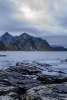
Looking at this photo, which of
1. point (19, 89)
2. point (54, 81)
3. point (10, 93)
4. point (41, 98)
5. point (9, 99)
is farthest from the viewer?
point (54, 81)

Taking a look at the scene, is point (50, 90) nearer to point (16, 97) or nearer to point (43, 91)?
point (43, 91)

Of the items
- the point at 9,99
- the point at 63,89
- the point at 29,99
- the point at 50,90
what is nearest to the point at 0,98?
the point at 9,99

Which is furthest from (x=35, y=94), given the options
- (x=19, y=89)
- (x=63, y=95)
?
(x=19, y=89)

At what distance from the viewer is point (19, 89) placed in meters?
17.8

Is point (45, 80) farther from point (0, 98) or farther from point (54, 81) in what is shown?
point (0, 98)

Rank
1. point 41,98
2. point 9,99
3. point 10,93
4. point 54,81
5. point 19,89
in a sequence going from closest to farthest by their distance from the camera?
point 41,98 < point 9,99 < point 10,93 < point 19,89 < point 54,81

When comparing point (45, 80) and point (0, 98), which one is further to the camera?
point (45, 80)

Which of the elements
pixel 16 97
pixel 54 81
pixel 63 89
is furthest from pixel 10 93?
pixel 54 81

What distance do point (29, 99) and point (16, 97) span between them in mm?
1820

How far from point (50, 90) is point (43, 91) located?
51 centimetres

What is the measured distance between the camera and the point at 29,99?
516 inches

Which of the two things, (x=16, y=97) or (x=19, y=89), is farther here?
(x=19, y=89)

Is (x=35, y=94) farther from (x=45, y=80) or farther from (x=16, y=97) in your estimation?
(x=45, y=80)

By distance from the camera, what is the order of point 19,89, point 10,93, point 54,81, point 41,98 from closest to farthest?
point 41,98 < point 10,93 < point 19,89 < point 54,81
